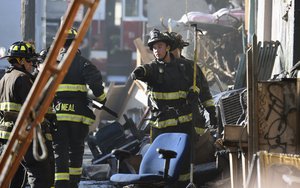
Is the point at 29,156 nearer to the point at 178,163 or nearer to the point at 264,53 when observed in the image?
the point at 178,163

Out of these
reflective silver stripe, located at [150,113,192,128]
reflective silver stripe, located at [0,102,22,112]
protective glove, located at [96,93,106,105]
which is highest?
reflective silver stripe, located at [0,102,22,112]

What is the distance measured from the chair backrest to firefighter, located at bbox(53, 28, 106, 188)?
52.0 inches

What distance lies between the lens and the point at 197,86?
1059 centimetres

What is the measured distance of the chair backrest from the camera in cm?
916

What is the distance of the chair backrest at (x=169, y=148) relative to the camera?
360 inches

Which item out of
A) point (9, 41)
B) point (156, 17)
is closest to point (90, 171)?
point (9, 41)

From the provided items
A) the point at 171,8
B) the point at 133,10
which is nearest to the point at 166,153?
the point at 171,8

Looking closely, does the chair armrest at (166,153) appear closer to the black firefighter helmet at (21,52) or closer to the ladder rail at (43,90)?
the black firefighter helmet at (21,52)

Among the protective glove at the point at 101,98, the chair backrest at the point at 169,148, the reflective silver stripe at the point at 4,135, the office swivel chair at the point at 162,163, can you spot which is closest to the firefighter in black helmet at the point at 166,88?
the protective glove at the point at 101,98

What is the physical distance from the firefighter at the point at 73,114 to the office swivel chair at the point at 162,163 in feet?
3.54

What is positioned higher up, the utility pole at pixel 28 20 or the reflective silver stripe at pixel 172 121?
the utility pole at pixel 28 20

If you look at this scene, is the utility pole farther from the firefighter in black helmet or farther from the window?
the window

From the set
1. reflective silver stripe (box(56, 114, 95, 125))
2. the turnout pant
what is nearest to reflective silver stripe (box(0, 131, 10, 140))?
the turnout pant

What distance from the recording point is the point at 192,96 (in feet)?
34.3
